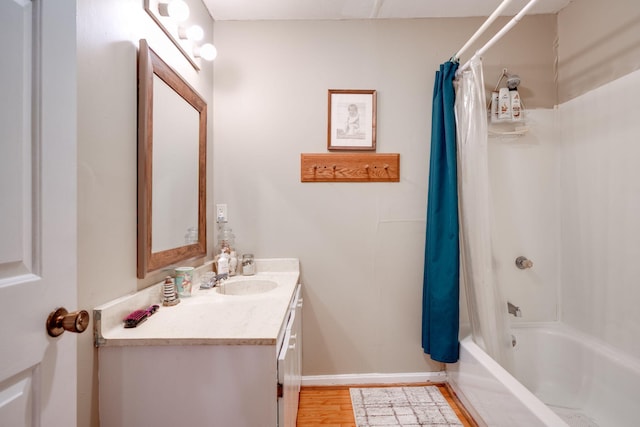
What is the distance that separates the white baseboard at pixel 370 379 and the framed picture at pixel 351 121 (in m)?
1.57

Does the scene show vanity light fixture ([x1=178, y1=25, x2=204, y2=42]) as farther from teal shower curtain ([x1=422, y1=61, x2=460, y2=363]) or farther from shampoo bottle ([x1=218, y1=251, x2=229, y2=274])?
teal shower curtain ([x1=422, y1=61, x2=460, y2=363])

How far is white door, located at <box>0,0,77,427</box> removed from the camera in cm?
52

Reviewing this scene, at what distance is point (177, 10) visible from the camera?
4.12 feet

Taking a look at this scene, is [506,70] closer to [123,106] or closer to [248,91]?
[248,91]

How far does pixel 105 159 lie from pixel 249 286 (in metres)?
1.02

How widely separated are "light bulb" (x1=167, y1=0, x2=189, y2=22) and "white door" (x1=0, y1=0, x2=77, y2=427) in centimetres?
68

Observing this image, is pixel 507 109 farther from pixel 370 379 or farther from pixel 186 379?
pixel 186 379

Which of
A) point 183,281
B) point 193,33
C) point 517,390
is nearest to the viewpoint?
point 517,390

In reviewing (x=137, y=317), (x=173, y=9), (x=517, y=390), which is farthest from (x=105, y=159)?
(x=517, y=390)

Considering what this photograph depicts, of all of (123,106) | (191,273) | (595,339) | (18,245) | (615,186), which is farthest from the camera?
(595,339)

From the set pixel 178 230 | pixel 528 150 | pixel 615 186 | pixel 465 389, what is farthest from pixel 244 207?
pixel 615 186

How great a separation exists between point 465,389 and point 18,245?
2.10 m

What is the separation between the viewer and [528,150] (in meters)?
1.89

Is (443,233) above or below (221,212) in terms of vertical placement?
below
